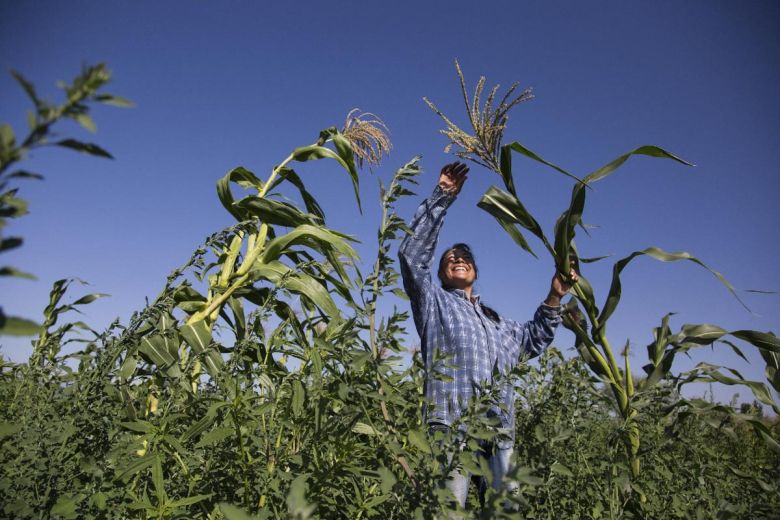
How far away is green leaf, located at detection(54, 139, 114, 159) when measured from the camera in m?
0.42

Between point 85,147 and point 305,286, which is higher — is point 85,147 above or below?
below

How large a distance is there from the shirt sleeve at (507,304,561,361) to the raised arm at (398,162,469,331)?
2.64ft

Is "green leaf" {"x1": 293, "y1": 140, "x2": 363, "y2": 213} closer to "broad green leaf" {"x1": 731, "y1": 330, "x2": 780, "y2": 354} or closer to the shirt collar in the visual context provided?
the shirt collar

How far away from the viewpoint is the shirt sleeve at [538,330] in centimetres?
263

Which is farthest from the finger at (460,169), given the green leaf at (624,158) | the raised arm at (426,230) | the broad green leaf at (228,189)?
the broad green leaf at (228,189)

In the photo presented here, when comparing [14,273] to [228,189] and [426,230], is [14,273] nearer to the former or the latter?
[426,230]

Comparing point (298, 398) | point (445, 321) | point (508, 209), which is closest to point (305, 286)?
point (445, 321)

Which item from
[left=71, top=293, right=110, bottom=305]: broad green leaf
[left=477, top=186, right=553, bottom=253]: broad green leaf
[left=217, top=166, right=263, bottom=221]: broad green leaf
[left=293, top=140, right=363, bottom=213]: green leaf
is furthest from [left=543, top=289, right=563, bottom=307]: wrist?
[left=71, top=293, right=110, bottom=305]: broad green leaf

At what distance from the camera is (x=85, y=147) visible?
1.44 ft

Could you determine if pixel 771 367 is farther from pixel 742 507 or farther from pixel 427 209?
pixel 427 209

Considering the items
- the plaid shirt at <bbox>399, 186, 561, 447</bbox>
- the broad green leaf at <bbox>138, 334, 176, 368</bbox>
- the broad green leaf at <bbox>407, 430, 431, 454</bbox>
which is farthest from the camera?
the plaid shirt at <bbox>399, 186, 561, 447</bbox>

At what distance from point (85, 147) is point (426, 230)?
1.95m

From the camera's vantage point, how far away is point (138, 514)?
3.97 feet

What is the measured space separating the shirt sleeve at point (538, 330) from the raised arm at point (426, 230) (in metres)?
0.80
